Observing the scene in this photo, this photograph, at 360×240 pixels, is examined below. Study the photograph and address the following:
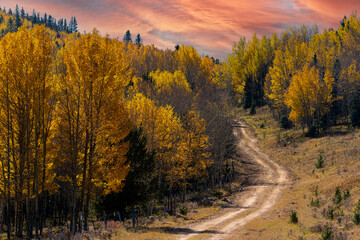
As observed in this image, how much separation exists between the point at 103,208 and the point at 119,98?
991 centimetres

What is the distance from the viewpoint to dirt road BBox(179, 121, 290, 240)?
2025cm

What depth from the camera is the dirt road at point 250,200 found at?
797 inches

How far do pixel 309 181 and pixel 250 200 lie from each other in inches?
359

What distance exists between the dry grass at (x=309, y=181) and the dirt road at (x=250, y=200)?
3.53 feet

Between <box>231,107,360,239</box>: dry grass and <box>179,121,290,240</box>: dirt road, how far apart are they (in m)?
1.08

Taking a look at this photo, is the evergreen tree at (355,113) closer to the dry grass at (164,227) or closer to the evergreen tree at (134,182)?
the dry grass at (164,227)

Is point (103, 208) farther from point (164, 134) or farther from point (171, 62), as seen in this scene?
point (171, 62)

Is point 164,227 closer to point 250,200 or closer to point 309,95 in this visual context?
point 250,200

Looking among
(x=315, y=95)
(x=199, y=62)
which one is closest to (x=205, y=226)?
(x=315, y=95)

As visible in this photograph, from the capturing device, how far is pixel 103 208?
23547 mm

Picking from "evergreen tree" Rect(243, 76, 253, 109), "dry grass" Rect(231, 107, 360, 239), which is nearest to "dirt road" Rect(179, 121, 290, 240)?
"dry grass" Rect(231, 107, 360, 239)

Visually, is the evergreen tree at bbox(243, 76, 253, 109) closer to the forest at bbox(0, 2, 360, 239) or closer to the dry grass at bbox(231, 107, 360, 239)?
the dry grass at bbox(231, 107, 360, 239)

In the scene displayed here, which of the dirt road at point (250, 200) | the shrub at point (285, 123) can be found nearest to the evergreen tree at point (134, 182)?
the dirt road at point (250, 200)

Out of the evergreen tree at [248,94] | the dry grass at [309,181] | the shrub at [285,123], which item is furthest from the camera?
the evergreen tree at [248,94]
